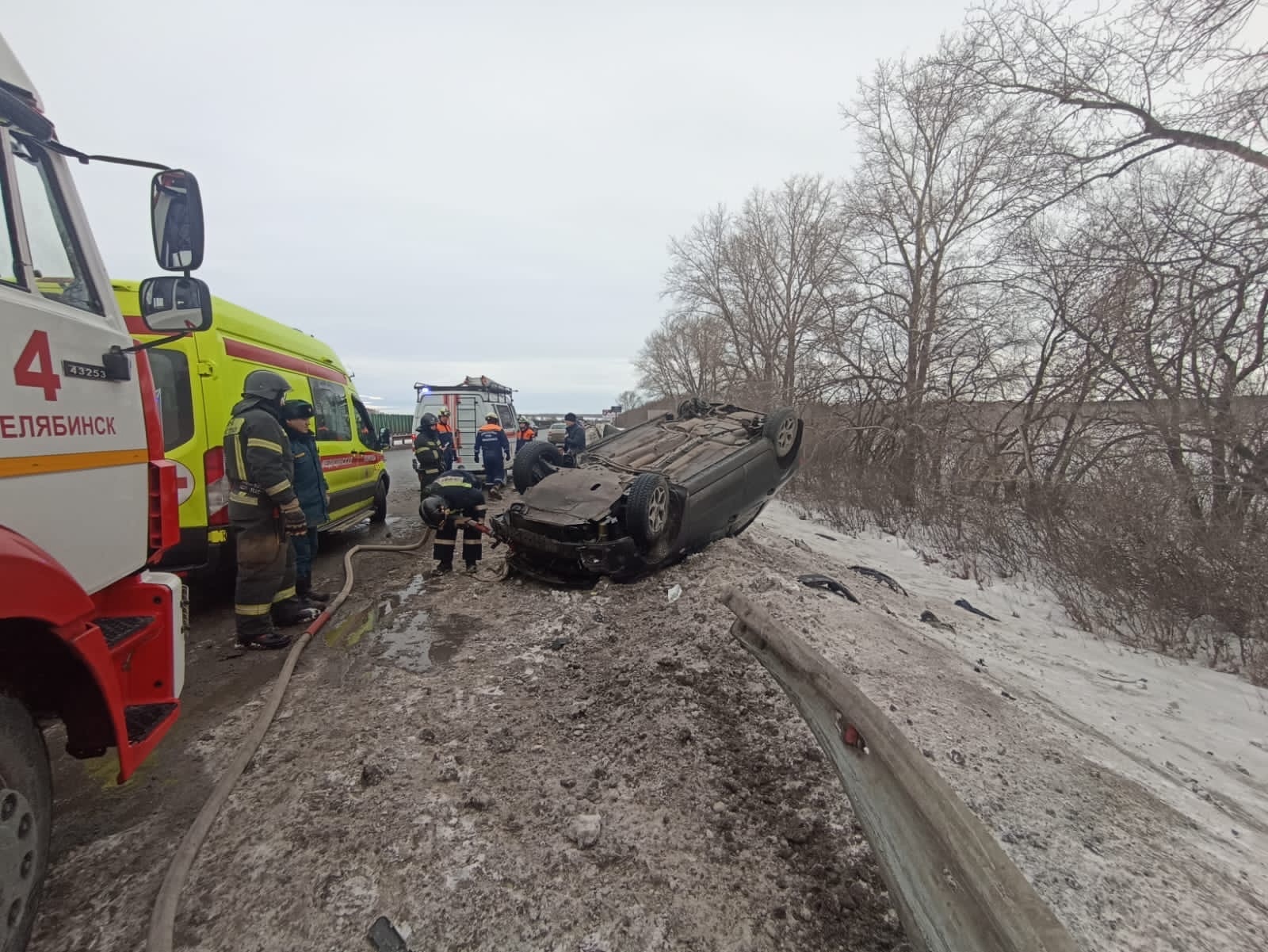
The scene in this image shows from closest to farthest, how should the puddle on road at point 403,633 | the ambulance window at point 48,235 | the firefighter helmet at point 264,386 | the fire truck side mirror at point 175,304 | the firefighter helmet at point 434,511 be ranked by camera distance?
the ambulance window at point 48,235 → the fire truck side mirror at point 175,304 → the puddle on road at point 403,633 → the firefighter helmet at point 264,386 → the firefighter helmet at point 434,511

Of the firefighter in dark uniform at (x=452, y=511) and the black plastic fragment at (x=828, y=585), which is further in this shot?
the firefighter in dark uniform at (x=452, y=511)

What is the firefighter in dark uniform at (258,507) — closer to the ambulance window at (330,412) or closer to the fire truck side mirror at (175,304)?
the fire truck side mirror at (175,304)

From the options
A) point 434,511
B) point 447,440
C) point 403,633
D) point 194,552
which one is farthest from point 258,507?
point 447,440

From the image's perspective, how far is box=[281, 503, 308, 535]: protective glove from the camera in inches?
166

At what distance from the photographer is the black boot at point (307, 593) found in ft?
17.3

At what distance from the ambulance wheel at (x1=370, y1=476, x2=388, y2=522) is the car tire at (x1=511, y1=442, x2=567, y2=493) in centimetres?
260

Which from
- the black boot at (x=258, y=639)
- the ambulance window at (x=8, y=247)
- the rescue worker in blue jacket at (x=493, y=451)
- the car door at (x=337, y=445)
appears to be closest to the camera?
the ambulance window at (x=8, y=247)

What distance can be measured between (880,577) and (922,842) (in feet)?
19.1

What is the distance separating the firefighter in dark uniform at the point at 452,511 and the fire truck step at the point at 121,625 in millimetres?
3649

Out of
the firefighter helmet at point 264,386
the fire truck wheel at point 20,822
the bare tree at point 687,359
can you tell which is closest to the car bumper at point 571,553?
the firefighter helmet at point 264,386

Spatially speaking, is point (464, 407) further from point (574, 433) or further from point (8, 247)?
point (8, 247)

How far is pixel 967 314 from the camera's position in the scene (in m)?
14.0

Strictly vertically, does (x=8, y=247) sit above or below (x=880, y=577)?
above

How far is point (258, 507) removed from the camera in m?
4.23
